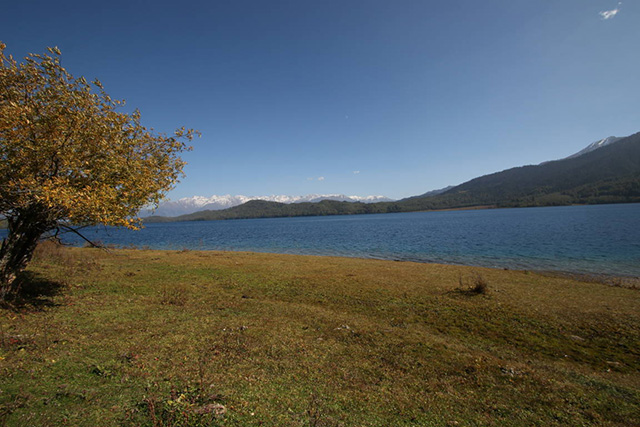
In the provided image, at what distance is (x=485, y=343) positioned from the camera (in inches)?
420

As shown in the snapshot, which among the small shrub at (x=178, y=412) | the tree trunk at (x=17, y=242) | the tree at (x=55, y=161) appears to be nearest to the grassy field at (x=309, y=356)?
the small shrub at (x=178, y=412)

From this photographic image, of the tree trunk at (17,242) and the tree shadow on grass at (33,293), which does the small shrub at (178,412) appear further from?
the tree trunk at (17,242)

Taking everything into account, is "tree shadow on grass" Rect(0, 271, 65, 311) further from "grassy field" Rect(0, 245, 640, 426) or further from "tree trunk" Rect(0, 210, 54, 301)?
"tree trunk" Rect(0, 210, 54, 301)

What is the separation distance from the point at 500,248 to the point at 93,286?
A: 50655mm

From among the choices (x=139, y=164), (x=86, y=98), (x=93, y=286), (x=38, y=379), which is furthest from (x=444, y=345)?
(x=93, y=286)

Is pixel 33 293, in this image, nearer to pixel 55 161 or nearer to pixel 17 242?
pixel 17 242

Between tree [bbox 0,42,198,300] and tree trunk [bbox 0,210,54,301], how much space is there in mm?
28

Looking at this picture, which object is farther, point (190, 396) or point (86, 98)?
point (86, 98)

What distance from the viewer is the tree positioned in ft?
30.2

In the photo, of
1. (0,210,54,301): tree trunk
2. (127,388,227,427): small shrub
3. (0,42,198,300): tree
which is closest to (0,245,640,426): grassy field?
(127,388,227,427): small shrub

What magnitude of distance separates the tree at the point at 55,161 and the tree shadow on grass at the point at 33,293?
45 cm

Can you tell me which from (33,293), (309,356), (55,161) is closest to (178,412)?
(309,356)

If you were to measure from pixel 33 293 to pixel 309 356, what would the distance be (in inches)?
535

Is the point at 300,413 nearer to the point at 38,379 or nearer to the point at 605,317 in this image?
the point at 38,379
